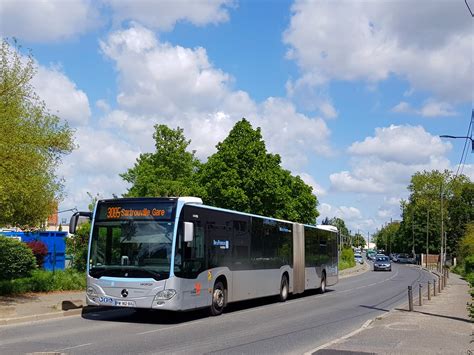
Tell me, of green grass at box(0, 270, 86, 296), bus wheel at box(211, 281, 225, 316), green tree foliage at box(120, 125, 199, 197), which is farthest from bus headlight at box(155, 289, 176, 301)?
green tree foliage at box(120, 125, 199, 197)

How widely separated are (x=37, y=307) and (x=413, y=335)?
1006cm

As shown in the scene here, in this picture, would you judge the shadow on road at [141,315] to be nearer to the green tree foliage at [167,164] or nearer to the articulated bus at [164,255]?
the articulated bus at [164,255]

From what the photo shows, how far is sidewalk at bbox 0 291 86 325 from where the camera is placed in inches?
575

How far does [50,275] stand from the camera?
21.5 m

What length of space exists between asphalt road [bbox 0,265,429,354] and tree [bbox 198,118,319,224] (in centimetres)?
2139

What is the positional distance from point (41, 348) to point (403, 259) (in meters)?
103

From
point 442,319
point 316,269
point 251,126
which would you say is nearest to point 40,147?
point 442,319

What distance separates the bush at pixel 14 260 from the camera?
21.4 meters

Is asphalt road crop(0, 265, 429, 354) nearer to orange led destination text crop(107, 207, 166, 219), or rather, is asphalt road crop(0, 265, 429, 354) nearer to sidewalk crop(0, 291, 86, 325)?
sidewalk crop(0, 291, 86, 325)

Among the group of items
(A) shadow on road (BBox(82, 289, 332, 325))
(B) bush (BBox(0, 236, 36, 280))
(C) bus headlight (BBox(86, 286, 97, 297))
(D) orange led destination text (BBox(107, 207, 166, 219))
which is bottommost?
(A) shadow on road (BBox(82, 289, 332, 325))

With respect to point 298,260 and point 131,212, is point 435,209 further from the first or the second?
point 131,212

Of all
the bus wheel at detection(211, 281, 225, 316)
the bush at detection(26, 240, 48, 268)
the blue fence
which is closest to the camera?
the bus wheel at detection(211, 281, 225, 316)

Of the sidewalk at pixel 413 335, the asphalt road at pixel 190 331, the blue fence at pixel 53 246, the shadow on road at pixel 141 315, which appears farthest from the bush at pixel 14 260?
the sidewalk at pixel 413 335

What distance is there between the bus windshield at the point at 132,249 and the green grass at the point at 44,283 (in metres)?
5.72
